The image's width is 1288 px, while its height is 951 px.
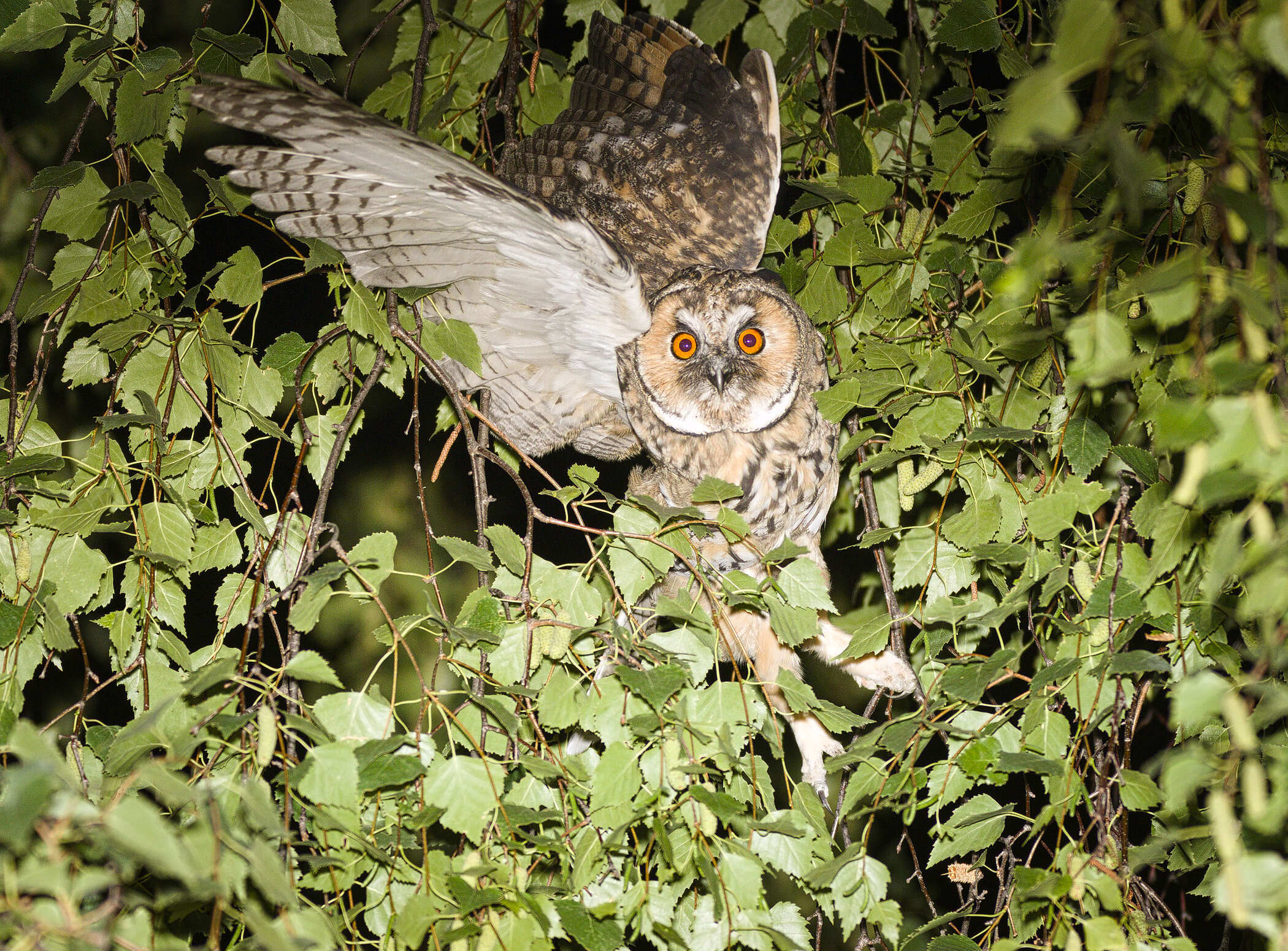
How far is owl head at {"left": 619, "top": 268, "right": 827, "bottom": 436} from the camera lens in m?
1.59

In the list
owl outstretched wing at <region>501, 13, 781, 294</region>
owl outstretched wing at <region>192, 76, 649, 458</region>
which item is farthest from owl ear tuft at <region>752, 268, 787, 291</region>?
owl outstretched wing at <region>192, 76, 649, 458</region>

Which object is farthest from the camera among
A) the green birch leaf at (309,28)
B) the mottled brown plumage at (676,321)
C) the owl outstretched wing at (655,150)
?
the owl outstretched wing at (655,150)

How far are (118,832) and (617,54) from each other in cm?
152

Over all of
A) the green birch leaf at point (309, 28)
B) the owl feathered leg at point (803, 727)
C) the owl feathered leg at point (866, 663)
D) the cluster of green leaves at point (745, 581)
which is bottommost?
the owl feathered leg at point (803, 727)

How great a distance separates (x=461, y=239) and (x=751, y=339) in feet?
1.97

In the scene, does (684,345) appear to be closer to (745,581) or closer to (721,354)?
(721,354)

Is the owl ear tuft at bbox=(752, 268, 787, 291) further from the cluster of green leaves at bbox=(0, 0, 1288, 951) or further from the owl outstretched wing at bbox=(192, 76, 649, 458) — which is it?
the owl outstretched wing at bbox=(192, 76, 649, 458)

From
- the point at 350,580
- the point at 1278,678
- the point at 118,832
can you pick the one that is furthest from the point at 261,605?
the point at 1278,678

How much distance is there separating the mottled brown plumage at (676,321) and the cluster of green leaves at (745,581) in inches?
4.4

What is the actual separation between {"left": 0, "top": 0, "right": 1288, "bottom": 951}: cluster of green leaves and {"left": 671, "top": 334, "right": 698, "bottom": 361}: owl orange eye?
8.2 inches

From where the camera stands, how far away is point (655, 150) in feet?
5.50

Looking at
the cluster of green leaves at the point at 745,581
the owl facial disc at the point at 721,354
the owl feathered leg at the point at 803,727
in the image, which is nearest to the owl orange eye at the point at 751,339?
the owl facial disc at the point at 721,354

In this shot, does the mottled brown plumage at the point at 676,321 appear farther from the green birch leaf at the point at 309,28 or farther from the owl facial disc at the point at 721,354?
Result: the green birch leaf at the point at 309,28

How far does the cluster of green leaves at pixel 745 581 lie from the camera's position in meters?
0.61
